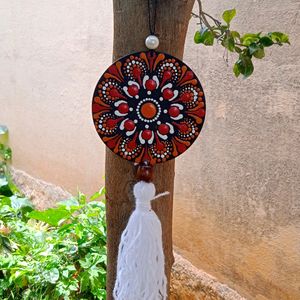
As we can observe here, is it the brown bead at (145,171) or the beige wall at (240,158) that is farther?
the beige wall at (240,158)

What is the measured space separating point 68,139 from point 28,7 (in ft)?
2.85

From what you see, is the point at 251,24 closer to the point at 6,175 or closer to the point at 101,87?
the point at 101,87

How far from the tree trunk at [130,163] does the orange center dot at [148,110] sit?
0.33 ft

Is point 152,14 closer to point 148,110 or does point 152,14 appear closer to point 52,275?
point 148,110

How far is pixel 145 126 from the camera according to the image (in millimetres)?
810

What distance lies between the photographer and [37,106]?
289 centimetres

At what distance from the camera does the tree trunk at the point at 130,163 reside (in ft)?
2.64

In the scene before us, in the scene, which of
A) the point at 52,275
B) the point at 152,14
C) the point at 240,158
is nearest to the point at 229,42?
the point at 152,14

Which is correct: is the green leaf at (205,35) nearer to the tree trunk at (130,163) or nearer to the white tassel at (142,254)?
the tree trunk at (130,163)

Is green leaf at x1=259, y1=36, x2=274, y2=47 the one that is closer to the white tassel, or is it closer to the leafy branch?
the leafy branch

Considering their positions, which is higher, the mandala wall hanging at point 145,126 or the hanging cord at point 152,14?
the hanging cord at point 152,14

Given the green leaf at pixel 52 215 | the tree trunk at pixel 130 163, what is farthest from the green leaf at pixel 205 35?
the green leaf at pixel 52 215

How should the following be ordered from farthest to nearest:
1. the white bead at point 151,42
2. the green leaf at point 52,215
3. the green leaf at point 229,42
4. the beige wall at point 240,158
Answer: the green leaf at point 52,215 < the beige wall at point 240,158 < the green leaf at point 229,42 < the white bead at point 151,42

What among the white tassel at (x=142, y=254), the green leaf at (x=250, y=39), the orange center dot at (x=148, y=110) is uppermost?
the green leaf at (x=250, y=39)
